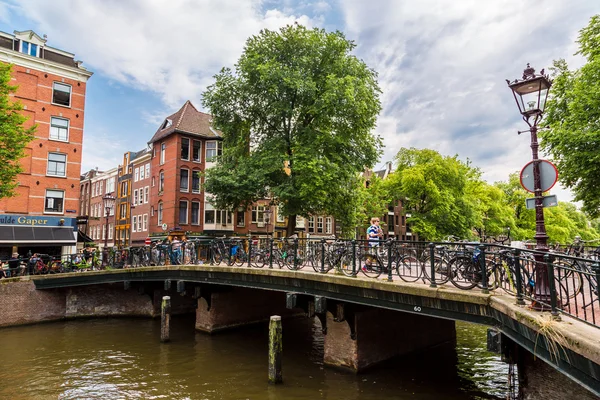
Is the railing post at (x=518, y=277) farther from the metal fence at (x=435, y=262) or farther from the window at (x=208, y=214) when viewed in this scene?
the window at (x=208, y=214)

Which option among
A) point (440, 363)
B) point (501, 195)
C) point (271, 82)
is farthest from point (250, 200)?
point (501, 195)

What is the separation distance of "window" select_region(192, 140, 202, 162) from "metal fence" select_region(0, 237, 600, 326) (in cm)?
1895

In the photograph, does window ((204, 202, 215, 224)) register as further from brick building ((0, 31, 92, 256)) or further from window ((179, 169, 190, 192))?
brick building ((0, 31, 92, 256))

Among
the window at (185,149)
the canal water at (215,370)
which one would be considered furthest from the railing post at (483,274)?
the window at (185,149)

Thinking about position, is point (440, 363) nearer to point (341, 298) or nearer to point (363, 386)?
point (363, 386)

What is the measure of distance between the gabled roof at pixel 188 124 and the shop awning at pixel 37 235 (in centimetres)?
1389

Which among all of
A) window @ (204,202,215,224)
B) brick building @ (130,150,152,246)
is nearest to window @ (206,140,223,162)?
window @ (204,202,215,224)

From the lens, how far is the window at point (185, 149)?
37.0m

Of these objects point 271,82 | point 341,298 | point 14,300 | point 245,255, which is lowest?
point 14,300

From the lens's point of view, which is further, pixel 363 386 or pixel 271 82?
pixel 271 82

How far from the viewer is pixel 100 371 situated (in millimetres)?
12750

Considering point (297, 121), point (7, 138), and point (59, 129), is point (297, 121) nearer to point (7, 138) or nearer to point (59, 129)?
point (7, 138)

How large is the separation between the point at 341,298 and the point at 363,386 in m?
2.73

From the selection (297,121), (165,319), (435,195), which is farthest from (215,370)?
(435,195)
